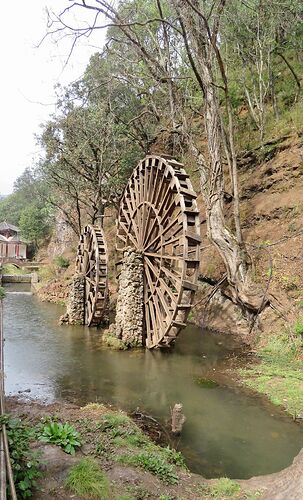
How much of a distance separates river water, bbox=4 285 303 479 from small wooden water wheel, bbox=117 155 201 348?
3.62ft

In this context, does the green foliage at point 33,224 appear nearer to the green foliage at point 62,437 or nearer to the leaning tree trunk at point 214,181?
the leaning tree trunk at point 214,181

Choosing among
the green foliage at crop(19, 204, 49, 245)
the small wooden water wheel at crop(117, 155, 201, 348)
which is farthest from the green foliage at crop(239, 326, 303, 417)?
the green foliage at crop(19, 204, 49, 245)

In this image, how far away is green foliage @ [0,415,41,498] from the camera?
346cm

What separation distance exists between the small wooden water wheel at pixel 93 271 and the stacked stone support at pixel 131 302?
4.73 feet

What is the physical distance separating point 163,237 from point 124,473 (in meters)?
7.63

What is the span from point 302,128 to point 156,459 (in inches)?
513

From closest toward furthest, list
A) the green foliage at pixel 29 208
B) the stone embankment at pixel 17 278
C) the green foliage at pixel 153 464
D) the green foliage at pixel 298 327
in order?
1. the green foliage at pixel 153 464
2. the green foliage at pixel 298 327
3. the stone embankment at pixel 17 278
4. the green foliage at pixel 29 208

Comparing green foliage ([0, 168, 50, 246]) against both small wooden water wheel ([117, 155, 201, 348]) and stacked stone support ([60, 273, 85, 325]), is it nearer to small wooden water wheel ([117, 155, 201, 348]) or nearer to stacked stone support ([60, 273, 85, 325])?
stacked stone support ([60, 273, 85, 325])

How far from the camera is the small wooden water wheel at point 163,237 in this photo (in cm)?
977

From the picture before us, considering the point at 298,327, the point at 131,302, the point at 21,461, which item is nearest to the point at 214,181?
the point at 131,302

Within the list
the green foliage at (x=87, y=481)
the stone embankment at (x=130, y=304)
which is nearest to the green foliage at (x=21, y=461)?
the green foliage at (x=87, y=481)

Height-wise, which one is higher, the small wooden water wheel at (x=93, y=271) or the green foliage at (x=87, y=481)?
the small wooden water wheel at (x=93, y=271)

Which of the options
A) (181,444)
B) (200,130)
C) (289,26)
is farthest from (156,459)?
(200,130)

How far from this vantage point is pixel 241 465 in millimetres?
5094
